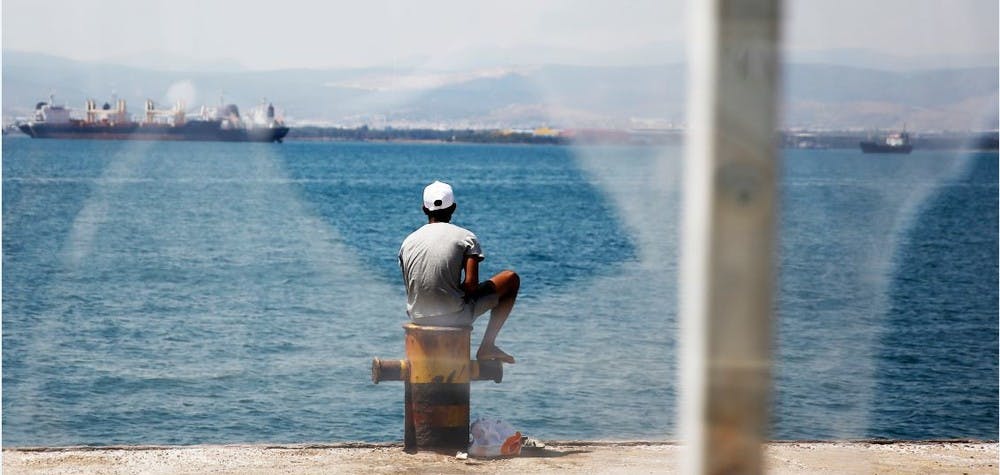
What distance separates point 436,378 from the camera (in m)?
5.04

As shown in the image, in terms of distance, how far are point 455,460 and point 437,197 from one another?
938 mm

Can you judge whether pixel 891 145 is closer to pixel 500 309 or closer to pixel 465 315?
pixel 500 309

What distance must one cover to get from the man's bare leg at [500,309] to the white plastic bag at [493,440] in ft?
0.80

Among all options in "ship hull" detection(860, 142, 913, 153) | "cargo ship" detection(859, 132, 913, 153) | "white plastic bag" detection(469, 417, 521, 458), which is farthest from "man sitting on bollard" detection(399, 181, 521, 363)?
"ship hull" detection(860, 142, 913, 153)

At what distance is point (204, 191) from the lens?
72375mm

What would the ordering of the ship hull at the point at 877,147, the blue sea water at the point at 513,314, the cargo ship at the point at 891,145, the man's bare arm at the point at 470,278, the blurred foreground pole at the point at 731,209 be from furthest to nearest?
the blue sea water at the point at 513,314 → the ship hull at the point at 877,147 → the cargo ship at the point at 891,145 → the man's bare arm at the point at 470,278 → the blurred foreground pole at the point at 731,209

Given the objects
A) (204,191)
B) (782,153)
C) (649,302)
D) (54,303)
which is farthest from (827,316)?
(204,191)

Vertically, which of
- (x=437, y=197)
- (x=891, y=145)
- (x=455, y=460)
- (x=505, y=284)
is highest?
(x=891, y=145)

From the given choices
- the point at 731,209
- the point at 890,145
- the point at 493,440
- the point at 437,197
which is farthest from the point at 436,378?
the point at 890,145

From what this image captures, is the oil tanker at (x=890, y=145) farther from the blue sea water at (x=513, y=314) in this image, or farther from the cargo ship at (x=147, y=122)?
the cargo ship at (x=147, y=122)

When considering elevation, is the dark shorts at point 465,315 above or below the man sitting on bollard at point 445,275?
below

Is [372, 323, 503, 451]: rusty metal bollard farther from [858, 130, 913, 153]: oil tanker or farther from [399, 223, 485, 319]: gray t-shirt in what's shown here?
[858, 130, 913, 153]: oil tanker

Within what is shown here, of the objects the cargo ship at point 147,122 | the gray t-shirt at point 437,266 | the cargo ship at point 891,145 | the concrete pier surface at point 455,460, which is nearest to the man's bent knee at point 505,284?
the gray t-shirt at point 437,266

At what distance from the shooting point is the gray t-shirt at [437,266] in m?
4.91
